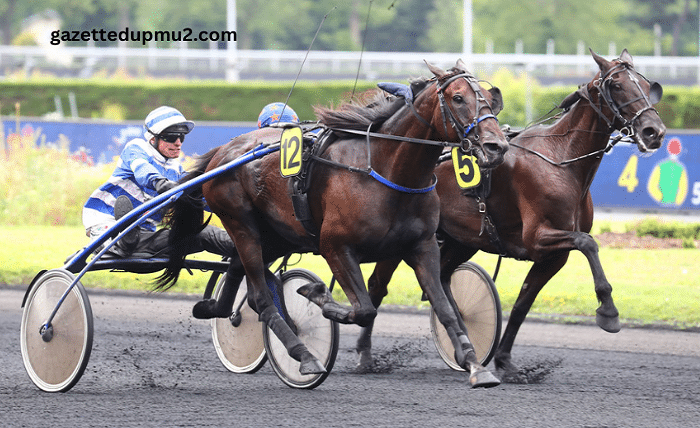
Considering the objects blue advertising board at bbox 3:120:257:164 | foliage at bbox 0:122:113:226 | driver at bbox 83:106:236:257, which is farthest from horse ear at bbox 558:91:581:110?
blue advertising board at bbox 3:120:257:164

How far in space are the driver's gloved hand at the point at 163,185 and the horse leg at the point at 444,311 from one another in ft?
5.17

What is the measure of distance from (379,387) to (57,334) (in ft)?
5.97

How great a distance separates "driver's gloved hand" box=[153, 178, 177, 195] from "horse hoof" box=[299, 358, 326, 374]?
4.31 feet

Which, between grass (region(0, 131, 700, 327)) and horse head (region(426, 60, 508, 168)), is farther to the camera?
grass (region(0, 131, 700, 327))

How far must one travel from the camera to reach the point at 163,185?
5.66 m

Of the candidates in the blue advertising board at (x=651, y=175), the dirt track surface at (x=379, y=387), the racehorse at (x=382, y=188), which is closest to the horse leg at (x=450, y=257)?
the dirt track surface at (x=379, y=387)

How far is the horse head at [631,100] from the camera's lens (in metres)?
5.46

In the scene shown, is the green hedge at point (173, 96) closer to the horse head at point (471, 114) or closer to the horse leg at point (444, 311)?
the horse leg at point (444, 311)

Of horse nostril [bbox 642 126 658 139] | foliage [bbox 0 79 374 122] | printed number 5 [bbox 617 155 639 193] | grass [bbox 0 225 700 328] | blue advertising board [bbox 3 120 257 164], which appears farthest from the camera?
foliage [bbox 0 79 374 122]

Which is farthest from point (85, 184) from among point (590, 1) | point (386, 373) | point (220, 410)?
point (590, 1)

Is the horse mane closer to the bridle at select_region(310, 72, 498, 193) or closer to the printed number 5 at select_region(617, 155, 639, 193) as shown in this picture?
the bridle at select_region(310, 72, 498, 193)

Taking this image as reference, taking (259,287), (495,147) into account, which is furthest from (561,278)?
(495,147)

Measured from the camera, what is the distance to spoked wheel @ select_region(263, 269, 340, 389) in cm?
549

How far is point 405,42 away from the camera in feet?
157
